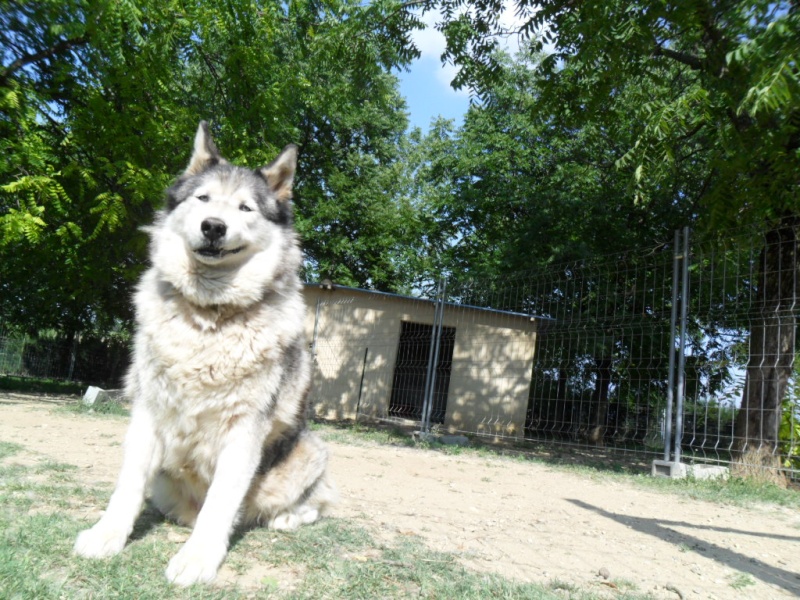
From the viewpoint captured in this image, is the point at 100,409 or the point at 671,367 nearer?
the point at 671,367

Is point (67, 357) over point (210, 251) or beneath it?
beneath

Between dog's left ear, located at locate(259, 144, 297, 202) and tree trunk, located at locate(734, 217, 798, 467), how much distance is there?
6.56 m

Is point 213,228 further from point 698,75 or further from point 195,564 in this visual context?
point 698,75

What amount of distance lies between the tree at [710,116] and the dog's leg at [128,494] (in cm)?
487

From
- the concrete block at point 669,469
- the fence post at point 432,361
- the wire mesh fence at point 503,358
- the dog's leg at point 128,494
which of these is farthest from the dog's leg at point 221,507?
the wire mesh fence at point 503,358

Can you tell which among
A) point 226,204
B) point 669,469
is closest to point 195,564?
point 226,204

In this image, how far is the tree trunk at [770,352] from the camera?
24.9 ft

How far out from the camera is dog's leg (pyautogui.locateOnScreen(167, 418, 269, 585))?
2.47 m

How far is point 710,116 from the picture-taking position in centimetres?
722

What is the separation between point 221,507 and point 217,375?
24.1 inches

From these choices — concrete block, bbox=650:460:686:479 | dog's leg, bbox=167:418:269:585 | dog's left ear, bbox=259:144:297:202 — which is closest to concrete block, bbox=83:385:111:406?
dog's left ear, bbox=259:144:297:202

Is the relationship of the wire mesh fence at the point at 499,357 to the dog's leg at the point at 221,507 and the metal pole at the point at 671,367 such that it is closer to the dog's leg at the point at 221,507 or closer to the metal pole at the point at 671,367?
the metal pole at the point at 671,367

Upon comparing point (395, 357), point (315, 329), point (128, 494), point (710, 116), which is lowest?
point (128, 494)

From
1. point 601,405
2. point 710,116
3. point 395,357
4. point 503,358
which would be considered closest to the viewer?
point 710,116
